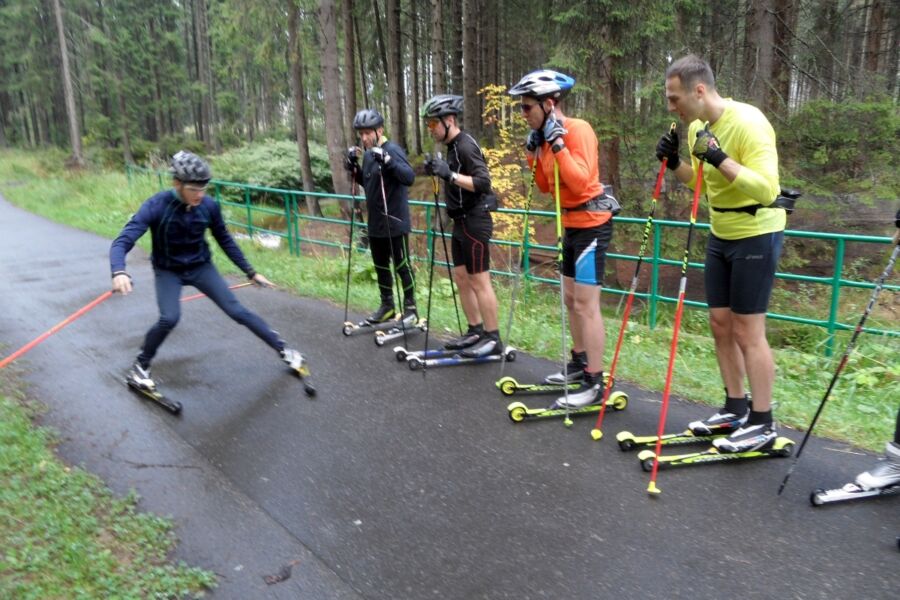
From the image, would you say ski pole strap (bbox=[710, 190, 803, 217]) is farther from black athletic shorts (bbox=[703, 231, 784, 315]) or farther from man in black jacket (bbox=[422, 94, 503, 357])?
man in black jacket (bbox=[422, 94, 503, 357])

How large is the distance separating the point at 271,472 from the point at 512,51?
27.7 meters

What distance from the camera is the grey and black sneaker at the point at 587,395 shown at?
→ 441 cm

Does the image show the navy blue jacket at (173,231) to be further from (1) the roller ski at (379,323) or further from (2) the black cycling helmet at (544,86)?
(2) the black cycling helmet at (544,86)

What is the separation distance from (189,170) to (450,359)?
267 centimetres

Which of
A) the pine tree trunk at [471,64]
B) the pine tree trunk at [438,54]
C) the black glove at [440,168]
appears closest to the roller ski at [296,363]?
the black glove at [440,168]

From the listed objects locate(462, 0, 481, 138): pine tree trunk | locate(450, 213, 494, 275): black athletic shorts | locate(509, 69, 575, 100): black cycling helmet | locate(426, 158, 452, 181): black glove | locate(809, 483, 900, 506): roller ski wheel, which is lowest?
locate(809, 483, 900, 506): roller ski wheel

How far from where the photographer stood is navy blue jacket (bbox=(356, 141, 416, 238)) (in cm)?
588

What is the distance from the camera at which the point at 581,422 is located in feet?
14.3

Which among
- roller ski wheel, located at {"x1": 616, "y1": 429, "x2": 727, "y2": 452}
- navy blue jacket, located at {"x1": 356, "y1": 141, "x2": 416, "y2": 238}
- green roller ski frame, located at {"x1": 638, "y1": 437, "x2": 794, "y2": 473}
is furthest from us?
navy blue jacket, located at {"x1": 356, "y1": 141, "x2": 416, "y2": 238}

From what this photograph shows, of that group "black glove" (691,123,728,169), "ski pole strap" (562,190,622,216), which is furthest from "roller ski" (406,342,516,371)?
"black glove" (691,123,728,169)

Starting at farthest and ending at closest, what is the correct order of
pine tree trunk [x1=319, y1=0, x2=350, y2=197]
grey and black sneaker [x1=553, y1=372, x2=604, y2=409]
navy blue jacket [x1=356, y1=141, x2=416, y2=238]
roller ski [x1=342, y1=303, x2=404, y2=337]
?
pine tree trunk [x1=319, y1=0, x2=350, y2=197] → roller ski [x1=342, y1=303, x2=404, y2=337] → navy blue jacket [x1=356, y1=141, x2=416, y2=238] → grey and black sneaker [x1=553, y1=372, x2=604, y2=409]

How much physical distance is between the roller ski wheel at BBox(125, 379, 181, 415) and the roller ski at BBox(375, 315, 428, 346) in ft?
6.67

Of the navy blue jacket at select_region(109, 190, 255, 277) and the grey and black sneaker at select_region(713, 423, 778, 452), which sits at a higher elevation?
the navy blue jacket at select_region(109, 190, 255, 277)

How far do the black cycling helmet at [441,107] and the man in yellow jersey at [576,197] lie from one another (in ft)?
2.83
